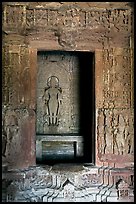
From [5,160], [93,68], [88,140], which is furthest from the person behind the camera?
[88,140]

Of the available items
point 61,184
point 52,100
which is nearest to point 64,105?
point 52,100

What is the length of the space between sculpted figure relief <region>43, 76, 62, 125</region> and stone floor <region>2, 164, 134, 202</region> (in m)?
1.44

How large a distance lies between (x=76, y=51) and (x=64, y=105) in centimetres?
153

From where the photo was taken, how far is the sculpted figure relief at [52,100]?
7.87 meters

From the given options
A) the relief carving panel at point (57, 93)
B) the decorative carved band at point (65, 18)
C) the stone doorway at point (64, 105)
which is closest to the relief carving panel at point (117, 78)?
the decorative carved band at point (65, 18)

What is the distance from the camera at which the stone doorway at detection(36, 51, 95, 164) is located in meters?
7.80

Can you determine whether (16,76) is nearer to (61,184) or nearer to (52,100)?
(52,100)

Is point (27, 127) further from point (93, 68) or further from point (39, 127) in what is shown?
point (93, 68)

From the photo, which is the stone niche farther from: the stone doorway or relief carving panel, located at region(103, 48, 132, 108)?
the stone doorway

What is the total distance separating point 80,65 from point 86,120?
1.33 m

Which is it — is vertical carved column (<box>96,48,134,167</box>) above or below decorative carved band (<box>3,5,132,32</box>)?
below

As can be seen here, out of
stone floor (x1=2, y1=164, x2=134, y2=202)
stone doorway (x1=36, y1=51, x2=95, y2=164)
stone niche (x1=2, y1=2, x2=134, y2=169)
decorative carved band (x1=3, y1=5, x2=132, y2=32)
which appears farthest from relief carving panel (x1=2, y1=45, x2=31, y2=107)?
stone floor (x1=2, y1=164, x2=134, y2=202)

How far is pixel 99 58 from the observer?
6.97m

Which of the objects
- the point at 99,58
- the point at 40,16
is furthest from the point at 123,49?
the point at 40,16
